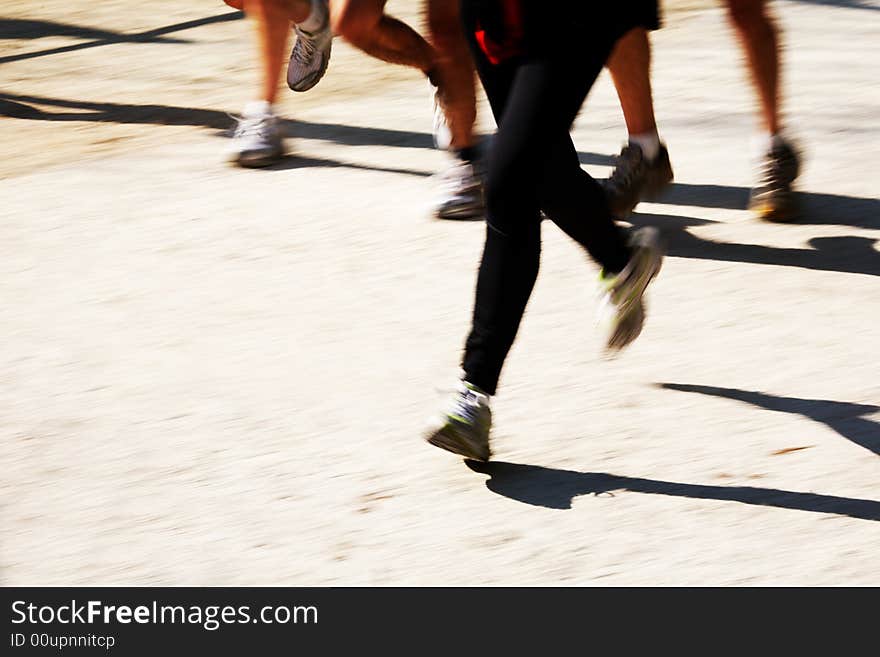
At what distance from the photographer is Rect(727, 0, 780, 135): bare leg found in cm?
487

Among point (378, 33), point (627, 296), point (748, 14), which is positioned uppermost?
point (748, 14)

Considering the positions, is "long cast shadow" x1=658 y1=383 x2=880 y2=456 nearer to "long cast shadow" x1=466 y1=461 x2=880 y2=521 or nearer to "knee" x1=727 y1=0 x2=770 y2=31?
"long cast shadow" x1=466 y1=461 x2=880 y2=521

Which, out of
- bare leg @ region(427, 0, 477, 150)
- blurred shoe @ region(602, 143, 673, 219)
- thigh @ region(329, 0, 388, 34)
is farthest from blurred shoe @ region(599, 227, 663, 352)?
thigh @ region(329, 0, 388, 34)

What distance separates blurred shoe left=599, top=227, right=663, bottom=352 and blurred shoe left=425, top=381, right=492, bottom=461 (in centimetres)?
41

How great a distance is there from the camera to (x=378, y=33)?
5520mm

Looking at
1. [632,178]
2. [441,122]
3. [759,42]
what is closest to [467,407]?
[632,178]

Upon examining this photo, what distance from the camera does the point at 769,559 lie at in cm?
295

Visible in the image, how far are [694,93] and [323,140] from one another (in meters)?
1.74

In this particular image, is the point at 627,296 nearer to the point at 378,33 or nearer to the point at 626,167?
the point at 626,167

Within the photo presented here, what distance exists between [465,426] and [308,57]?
2752 mm

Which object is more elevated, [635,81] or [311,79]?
[635,81]

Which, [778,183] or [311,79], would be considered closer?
[778,183]

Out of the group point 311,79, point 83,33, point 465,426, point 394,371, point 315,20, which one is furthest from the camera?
point 83,33

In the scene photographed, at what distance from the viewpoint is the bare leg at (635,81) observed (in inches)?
196
